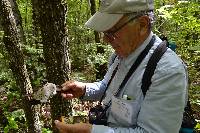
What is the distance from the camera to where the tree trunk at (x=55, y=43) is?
4.09 metres

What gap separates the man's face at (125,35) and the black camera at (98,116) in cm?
60

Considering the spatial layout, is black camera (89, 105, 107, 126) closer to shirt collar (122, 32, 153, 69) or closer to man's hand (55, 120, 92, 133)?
man's hand (55, 120, 92, 133)

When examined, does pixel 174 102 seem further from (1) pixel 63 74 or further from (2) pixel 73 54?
(2) pixel 73 54

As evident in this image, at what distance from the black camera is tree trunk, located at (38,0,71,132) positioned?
145cm

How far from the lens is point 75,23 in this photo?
18.9 metres

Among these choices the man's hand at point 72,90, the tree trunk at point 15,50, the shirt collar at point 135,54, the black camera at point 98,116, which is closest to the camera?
the shirt collar at point 135,54

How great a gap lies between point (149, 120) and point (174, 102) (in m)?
0.23

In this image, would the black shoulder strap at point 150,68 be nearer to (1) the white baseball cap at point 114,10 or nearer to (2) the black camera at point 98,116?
(1) the white baseball cap at point 114,10

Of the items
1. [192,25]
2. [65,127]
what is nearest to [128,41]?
[65,127]

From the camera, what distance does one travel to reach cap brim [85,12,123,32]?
8.28 feet

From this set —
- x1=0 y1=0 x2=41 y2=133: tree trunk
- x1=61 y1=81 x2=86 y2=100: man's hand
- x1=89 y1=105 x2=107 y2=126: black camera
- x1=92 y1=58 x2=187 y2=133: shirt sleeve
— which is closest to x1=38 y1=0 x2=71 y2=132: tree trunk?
x1=61 y1=81 x2=86 y2=100: man's hand

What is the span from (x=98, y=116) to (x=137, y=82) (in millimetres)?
624

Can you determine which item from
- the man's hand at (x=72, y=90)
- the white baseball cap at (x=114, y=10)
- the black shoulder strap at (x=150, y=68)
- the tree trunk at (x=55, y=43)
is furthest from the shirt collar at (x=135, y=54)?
the tree trunk at (x=55, y=43)

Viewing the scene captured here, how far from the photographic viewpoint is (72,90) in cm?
351
